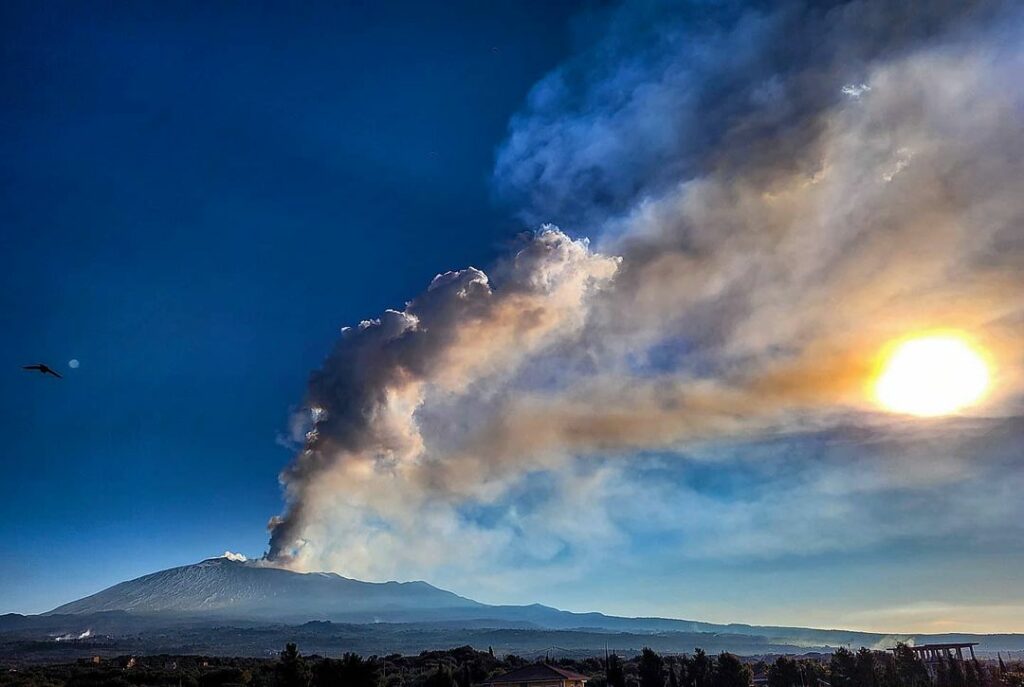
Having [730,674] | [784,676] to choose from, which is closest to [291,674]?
[730,674]

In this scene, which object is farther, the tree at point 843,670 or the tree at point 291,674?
the tree at point 843,670

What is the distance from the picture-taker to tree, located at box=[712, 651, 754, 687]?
75.2 metres

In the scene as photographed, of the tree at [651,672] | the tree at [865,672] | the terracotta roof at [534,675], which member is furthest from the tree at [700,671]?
the terracotta roof at [534,675]

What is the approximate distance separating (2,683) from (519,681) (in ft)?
175

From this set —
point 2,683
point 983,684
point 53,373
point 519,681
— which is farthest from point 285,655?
point 983,684

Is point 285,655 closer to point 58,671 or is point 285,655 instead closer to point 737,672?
point 737,672

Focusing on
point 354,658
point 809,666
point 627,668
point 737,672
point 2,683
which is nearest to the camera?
point 354,658

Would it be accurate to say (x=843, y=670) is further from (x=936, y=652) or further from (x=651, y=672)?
(x=651, y=672)

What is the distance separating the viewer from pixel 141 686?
2682 inches

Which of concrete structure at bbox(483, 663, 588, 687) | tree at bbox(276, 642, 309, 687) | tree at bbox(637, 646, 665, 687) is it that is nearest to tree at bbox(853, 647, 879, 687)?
tree at bbox(637, 646, 665, 687)

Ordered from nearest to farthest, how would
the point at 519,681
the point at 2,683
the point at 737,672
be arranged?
1. the point at 519,681
2. the point at 2,683
3. the point at 737,672

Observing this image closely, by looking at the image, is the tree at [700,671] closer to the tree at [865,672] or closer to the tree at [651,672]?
the tree at [651,672]

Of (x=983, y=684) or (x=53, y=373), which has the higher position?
(x=53, y=373)

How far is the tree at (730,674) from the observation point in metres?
75.2
